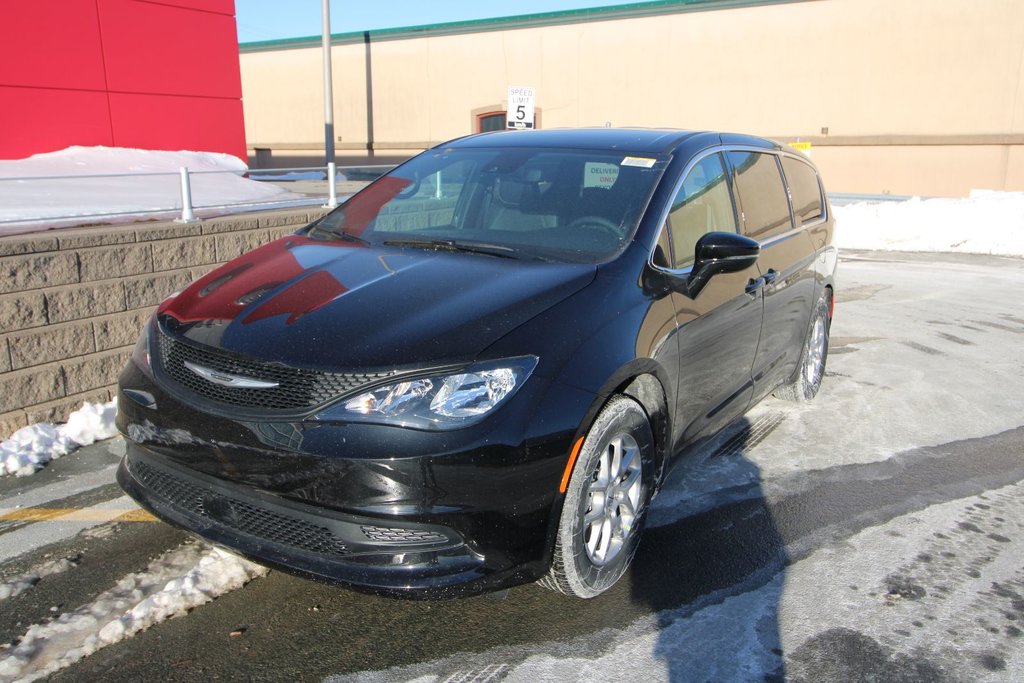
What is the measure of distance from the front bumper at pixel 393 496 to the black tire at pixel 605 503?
12cm

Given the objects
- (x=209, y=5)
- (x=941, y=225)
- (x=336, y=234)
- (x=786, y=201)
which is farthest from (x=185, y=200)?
(x=941, y=225)

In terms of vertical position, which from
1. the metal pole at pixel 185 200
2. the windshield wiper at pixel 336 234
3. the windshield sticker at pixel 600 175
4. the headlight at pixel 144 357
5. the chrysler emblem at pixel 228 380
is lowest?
the headlight at pixel 144 357

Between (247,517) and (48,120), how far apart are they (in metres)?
8.91

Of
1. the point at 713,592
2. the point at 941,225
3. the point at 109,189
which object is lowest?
the point at 941,225

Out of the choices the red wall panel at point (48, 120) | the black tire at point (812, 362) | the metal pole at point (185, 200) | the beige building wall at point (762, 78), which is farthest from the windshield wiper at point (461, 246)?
the beige building wall at point (762, 78)

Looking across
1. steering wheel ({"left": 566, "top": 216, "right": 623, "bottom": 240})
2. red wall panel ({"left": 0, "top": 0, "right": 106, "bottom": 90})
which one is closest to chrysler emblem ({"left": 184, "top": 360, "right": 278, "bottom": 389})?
steering wheel ({"left": 566, "top": 216, "right": 623, "bottom": 240})

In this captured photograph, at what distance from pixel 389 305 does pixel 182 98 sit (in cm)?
996

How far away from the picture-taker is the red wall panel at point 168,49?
10695mm

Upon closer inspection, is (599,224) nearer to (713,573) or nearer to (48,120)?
(713,573)

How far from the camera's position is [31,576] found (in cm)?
354

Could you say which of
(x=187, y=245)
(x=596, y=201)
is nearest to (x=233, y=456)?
(x=596, y=201)

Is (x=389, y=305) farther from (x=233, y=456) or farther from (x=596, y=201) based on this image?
(x=596, y=201)

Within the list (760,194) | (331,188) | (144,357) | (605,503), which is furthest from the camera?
(331,188)

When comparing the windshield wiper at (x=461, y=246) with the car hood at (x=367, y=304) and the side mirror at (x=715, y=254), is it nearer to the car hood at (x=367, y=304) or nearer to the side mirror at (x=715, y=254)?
the car hood at (x=367, y=304)
